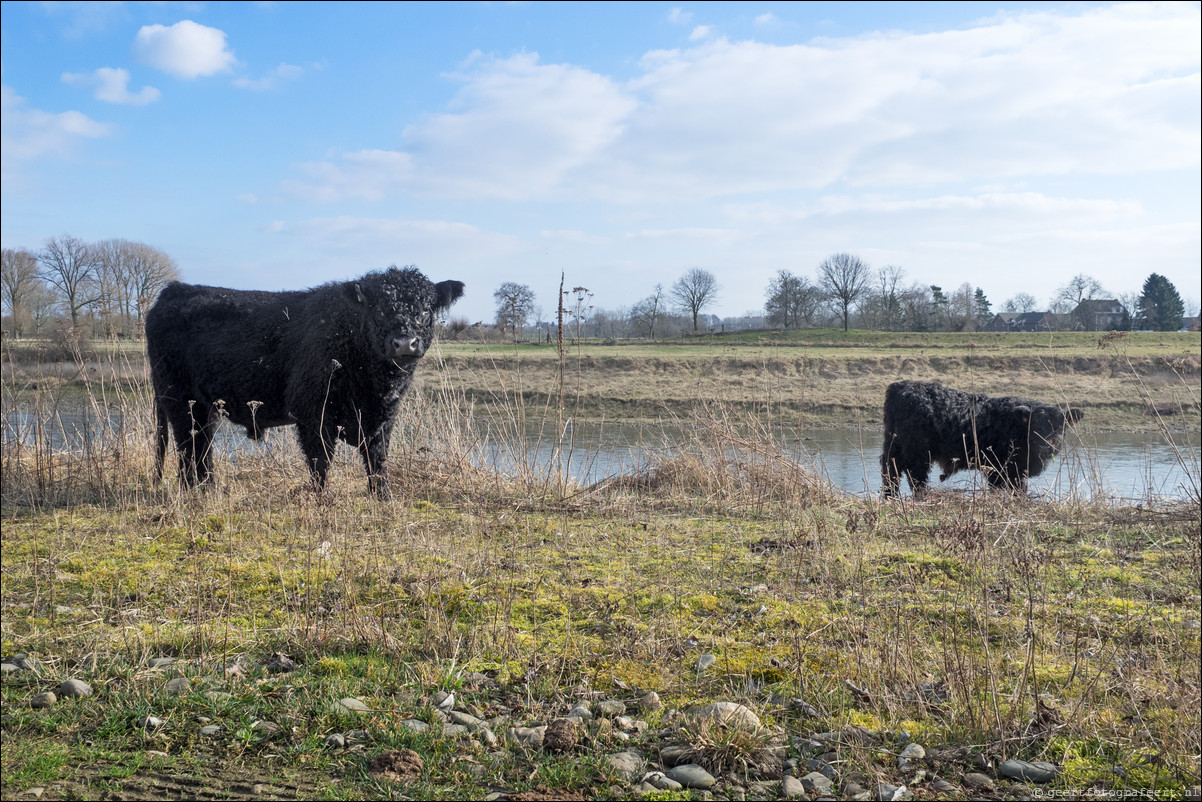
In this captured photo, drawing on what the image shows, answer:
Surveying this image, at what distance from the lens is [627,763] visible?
272 centimetres

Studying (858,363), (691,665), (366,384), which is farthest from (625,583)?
(858,363)

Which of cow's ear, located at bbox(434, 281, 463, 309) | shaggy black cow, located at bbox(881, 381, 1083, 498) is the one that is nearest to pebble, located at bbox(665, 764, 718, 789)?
cow's ear, located at bbox(434, 281, 463, 309)

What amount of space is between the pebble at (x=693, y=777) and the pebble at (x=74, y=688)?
8.55ft

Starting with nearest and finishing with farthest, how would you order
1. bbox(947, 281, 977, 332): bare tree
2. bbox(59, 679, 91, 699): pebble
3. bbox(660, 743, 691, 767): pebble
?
bbox(660, 743, 691, 767): pebble < bbox(59, 679, 91, 699): pebble < bbox(947, 281, 977, 332): bare tree

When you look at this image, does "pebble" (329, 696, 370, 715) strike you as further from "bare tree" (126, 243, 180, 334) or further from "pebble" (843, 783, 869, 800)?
"bare tree" (126, 243, 180, 334)

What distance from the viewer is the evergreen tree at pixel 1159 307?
55.7 ft

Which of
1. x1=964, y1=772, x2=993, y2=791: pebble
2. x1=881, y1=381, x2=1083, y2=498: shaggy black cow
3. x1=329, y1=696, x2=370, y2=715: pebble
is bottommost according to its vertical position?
x1=964, y1=772, x2=993, y2=791: pebble

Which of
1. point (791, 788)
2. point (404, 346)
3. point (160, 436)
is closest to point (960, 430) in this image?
point (404, 346)

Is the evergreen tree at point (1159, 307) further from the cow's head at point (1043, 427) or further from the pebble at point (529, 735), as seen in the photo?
the pebble at point (529, 735)

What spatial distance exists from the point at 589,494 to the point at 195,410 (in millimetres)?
3965

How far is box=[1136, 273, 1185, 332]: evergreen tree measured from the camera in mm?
16984

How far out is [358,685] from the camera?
3.31 m

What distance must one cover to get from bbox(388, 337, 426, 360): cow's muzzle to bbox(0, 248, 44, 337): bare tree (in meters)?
8.30

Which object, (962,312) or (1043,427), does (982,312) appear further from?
(1043,427)
